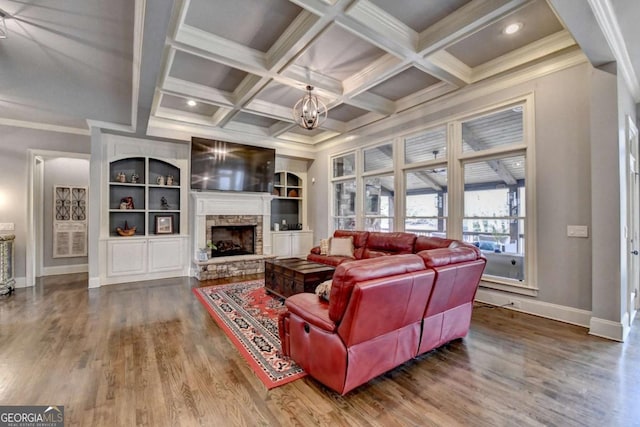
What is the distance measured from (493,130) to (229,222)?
5.24m

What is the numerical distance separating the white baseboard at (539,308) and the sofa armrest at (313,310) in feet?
9.79

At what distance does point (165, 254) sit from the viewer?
5.91 metres

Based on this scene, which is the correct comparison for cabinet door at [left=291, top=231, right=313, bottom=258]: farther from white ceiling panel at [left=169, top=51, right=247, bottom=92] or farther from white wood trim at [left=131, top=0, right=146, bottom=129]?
white wood trim at [left=131, top=0, right=146, bottom=129]

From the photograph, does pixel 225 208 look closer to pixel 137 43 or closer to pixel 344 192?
pixel 344 192

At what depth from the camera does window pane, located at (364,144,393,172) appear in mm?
5824

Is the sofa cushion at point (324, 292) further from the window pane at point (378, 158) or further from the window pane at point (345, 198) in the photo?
the window pane at point (345, 198)

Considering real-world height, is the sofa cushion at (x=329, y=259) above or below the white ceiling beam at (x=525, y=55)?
below

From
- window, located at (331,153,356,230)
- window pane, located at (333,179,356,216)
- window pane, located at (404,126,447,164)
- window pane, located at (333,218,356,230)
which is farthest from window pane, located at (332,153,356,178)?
window pane, located at (404,126,447,164)

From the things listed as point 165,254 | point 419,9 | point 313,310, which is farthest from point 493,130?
point 165,254

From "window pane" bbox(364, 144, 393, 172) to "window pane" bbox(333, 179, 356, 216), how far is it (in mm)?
596

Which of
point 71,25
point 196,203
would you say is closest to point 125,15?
point 71,25

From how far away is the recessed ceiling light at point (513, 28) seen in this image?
3105mm

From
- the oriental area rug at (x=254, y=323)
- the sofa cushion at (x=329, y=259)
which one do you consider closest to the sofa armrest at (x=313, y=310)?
the oriental area rug at (x=254, y=323)

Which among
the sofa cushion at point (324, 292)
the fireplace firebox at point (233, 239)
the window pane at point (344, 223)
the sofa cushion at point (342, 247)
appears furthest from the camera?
the window pane at point (344, 223)
